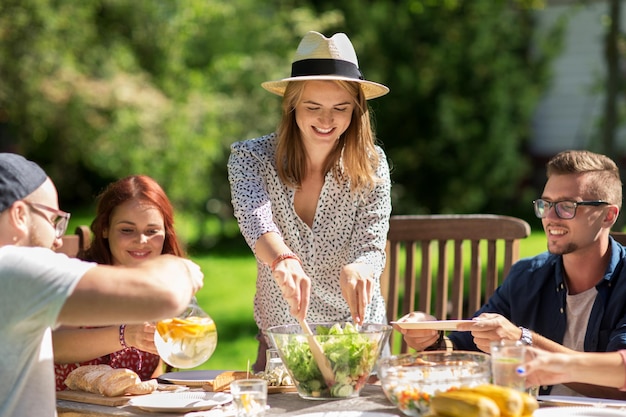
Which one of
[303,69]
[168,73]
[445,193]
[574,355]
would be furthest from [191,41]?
[574,355]

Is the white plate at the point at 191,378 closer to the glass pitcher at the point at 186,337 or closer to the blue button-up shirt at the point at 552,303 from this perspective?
the glass pitcher at the point at 186,337

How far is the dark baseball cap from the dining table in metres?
0.74

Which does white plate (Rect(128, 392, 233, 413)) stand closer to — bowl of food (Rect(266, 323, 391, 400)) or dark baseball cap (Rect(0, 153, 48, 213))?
bowl of food (Rect(266, 323, 391, 400))

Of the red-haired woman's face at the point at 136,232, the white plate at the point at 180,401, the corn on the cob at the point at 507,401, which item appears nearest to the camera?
the corn on the cob at the point at 507,401

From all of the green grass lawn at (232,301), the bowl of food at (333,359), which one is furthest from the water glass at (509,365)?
the green grass lawn at (232,301)

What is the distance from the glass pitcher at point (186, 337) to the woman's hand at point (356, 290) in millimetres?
500

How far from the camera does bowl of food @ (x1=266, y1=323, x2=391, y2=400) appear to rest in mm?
2537

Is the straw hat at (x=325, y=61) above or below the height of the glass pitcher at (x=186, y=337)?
above

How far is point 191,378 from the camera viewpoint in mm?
2930

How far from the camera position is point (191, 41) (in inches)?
458

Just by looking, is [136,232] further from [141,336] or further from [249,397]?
[249,397]

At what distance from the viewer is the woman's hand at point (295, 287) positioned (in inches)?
105

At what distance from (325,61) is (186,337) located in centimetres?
125

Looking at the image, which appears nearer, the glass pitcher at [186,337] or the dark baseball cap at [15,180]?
the dark baseball cap at [15,180]
